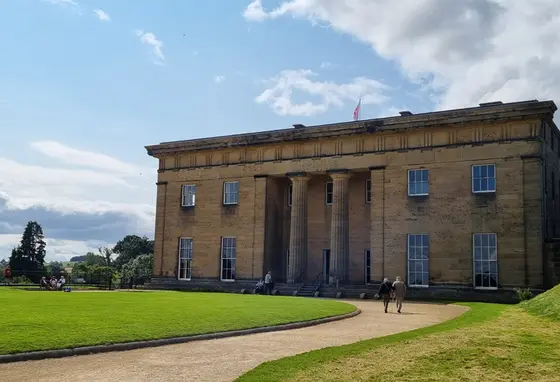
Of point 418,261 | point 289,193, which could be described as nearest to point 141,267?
point 289,193

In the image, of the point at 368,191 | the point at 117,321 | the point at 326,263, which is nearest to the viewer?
the point at 117,321

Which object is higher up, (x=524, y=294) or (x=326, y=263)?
(x=326, y=263)

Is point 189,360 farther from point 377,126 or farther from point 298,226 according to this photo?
point 298,226

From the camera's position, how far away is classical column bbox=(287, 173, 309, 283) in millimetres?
40938

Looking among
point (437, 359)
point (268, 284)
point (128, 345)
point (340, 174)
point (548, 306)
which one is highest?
point (340, 174)

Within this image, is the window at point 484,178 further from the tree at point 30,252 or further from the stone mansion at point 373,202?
the tree at point 30,252

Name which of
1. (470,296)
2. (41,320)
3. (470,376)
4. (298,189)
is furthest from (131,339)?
(298,189)

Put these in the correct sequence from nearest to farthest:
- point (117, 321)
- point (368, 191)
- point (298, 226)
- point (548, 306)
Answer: point (117, 321), point (548, 306), point (368, 191), point (298, 226)

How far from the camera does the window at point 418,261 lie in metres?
36.1

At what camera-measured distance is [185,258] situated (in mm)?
45469

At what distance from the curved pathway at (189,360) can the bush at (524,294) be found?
1484 centimetres

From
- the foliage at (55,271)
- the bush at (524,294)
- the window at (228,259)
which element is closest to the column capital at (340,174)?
the window at (228,259)

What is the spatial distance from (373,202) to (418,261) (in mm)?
4700

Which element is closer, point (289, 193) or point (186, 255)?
point (289, 193)
